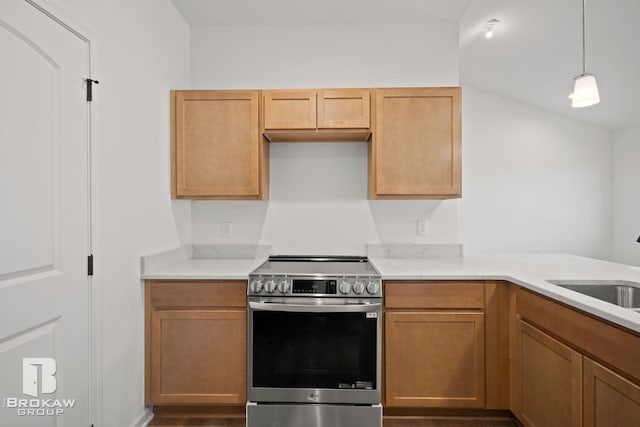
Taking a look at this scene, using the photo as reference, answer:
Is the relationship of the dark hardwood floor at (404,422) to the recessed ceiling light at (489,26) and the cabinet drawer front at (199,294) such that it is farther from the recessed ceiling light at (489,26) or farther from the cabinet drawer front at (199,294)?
the recessed ceiling light at (489,26)

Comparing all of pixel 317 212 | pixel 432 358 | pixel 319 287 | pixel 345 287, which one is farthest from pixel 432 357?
pixel 317 212

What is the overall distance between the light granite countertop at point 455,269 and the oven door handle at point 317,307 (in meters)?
0.19

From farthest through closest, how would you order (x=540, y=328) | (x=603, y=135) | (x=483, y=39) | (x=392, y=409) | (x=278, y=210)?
(x=603, y=135), (x=483, y=39), (x=278, y=210), (x=392, y=409), (x=540, y=328)

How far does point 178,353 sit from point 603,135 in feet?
22.1

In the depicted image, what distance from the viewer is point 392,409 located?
84.5 inches

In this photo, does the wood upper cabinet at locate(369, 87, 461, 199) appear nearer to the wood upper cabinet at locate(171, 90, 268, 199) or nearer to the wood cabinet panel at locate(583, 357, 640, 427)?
the wood upper cabinet at locate(171, 90, 268, 199)

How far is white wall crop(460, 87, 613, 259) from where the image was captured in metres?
5.50

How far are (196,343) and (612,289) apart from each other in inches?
92.3

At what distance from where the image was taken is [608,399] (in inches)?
50.7

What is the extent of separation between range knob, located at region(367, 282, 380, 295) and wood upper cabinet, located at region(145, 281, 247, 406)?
29.6 inches

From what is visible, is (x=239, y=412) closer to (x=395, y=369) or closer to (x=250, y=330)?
(x=250, y=330)

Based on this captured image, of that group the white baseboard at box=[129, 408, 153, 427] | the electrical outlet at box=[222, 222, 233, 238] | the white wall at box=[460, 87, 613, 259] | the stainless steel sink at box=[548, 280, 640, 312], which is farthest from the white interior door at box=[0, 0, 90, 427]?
the white wall at box=[460, 87, 613, 259]

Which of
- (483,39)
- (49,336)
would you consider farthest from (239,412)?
(483,39)

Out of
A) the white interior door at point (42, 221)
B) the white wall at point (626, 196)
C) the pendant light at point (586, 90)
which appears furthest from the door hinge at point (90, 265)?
the white wall at point (626, 196)
